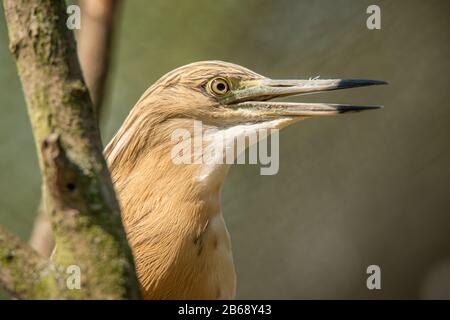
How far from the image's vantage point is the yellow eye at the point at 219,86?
2133 mm

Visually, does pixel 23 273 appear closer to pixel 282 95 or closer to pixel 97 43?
pixel 282 95

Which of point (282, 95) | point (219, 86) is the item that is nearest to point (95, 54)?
point (219, 86)

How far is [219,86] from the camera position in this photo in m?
2.14

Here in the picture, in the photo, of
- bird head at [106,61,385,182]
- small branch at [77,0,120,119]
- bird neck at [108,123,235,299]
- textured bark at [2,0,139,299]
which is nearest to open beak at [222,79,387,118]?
bird head at [106,61,385,182]

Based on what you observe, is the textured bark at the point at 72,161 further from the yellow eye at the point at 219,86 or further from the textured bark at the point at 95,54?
the textured bark at the point at 95,54

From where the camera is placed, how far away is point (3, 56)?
10.7 ft

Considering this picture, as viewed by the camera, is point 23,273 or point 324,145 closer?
point 23,273

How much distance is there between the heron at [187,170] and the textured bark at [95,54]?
39 centimetres

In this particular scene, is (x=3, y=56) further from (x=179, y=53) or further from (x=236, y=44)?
(x=236, y=44)

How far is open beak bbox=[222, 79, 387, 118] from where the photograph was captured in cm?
211

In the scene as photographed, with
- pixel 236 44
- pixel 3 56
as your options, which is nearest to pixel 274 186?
pixel 236 44

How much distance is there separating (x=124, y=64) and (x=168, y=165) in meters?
1.50

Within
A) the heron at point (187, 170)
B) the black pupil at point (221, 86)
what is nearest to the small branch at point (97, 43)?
the heron at point (187, 170)

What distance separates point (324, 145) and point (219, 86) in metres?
1.66
